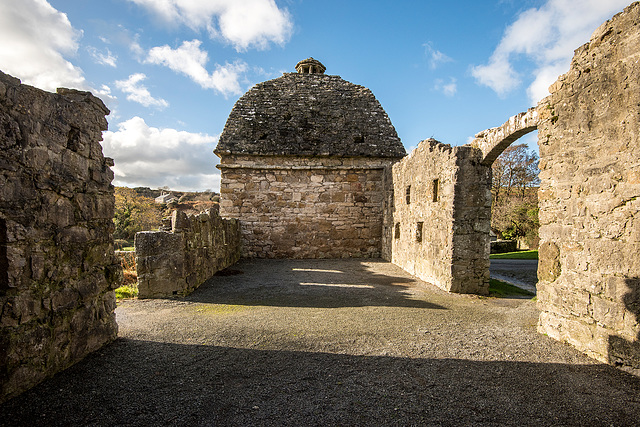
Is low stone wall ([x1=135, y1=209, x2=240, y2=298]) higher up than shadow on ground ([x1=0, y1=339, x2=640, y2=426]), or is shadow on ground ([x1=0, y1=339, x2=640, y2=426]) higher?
low stone wall ([x1=135, y1=209, x2=240, y2=298])

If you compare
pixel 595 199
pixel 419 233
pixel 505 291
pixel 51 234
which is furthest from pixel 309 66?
pixel 51 234

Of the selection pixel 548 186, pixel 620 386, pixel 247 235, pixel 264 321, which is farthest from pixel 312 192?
pixel 620 386

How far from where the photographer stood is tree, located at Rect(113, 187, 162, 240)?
57.7 ft

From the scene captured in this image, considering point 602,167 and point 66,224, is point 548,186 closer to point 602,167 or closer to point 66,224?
point 602,167

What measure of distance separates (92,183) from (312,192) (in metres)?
9.88

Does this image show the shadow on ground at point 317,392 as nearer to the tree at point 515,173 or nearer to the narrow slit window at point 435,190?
the narrow slit window at point 435,190

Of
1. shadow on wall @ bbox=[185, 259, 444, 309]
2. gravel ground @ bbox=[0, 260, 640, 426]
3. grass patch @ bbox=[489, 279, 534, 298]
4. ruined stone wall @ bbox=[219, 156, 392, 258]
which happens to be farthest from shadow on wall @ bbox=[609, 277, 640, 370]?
ruined stone wall @ bbox=[219, 156, 392, 258]

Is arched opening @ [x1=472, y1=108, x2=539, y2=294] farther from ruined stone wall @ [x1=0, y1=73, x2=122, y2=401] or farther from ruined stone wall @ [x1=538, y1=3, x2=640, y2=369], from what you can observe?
ruined stone wall @ [x1=0, y1=73, x2=122, y2=401]

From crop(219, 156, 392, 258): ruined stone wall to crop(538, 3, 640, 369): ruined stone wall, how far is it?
29.6ft

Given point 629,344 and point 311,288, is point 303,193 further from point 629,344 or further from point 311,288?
point 629,344

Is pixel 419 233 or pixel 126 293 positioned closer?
pixel 126 293

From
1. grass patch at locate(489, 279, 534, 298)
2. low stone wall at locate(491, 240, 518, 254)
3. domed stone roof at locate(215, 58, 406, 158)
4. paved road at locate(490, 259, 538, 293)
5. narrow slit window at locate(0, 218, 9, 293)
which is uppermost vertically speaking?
domed stone roof at locate(215, 58, 406, 158)

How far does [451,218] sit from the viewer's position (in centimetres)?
718

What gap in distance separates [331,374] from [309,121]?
1247 centimetres
